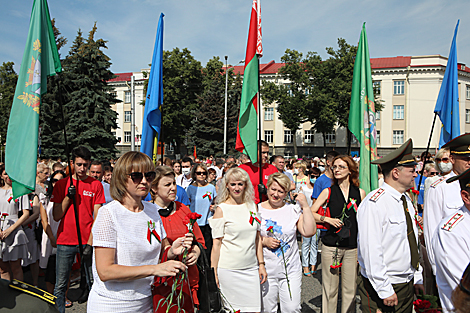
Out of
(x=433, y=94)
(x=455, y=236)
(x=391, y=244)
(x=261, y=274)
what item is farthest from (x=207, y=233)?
(x=433, y=94)

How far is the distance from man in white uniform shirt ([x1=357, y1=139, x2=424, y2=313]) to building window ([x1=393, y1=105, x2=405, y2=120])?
4896cm

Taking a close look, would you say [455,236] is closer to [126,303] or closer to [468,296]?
[468,296]

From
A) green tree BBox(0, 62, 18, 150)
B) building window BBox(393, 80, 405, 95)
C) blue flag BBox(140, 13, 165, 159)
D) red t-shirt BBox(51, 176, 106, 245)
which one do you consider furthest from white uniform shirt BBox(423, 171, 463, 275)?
building window BBox(393, 80, 405, 95)

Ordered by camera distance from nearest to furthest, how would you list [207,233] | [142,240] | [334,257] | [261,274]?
[142,240], [261,274], [334,257], [207,233]

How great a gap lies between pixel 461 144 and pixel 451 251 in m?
1.66

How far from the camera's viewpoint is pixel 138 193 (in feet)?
8.02

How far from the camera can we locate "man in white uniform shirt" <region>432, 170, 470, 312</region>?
2156mm

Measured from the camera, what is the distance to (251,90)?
5.27m

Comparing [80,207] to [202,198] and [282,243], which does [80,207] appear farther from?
[282,243]

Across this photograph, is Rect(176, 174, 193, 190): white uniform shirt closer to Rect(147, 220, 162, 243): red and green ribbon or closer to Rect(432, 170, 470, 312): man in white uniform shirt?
Rect(147, 220, 162, 243): red and green ribbon

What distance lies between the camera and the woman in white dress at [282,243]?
3877 millimetres

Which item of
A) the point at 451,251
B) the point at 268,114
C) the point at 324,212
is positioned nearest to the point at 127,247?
the point at 451,251

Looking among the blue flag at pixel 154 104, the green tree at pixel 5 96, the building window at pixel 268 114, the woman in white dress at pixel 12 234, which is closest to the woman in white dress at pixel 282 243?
the blue flag at pixel 154 104

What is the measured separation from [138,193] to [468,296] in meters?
1.99
